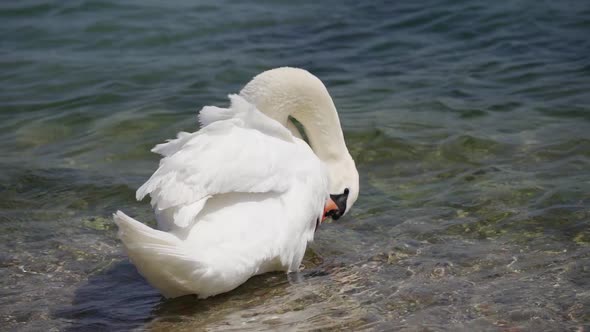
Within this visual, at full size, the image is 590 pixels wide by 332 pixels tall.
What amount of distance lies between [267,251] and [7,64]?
23.6 ft

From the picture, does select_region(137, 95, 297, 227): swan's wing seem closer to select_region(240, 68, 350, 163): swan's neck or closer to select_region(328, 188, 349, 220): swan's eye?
select_region(328, 188, 349, 220): swan's eye

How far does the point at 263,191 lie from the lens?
17.4 feet

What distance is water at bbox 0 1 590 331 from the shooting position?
205 inches

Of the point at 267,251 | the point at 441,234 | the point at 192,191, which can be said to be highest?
the point at 192,191

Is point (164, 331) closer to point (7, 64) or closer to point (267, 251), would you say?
point (267, 251)

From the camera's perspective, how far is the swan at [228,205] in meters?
4.83

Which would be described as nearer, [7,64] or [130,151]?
[130,151]

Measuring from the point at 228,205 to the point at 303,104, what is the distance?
149cm

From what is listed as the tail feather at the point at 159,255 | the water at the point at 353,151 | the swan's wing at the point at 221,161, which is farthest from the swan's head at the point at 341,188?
the tail feather at the point at 159,255

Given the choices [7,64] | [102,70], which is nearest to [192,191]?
[102,70]

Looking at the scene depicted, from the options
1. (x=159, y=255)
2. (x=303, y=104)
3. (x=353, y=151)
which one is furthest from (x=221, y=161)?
(x=353, y=151)

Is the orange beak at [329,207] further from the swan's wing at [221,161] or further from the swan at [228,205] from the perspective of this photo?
the swan's wing at [221,161]

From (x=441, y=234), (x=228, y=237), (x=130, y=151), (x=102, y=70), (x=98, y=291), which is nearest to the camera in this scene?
(x=228, y=237)

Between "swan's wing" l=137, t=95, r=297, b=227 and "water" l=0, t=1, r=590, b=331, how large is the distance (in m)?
0.63
